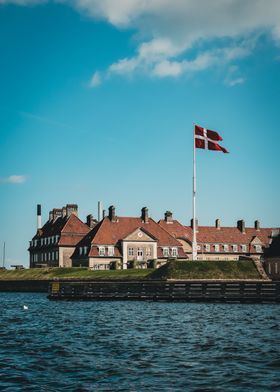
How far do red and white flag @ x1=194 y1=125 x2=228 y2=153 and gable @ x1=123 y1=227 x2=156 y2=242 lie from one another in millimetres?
37705

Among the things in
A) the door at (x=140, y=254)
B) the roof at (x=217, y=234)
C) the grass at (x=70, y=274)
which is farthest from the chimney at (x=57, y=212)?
the door at (x=140, y=254)

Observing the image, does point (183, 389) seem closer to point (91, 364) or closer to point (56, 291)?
point (91, 364)

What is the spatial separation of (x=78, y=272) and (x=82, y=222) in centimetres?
2616

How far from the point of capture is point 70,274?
86.8 meters

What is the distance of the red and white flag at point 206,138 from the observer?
212ft

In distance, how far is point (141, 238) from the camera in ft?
331

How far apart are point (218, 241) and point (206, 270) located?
4861 centimetres

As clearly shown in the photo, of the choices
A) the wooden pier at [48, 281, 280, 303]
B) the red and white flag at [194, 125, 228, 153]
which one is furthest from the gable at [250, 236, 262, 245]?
the wooden pier at [48, 281, 280, 303]

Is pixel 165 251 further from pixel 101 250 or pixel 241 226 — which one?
pixel 241 226

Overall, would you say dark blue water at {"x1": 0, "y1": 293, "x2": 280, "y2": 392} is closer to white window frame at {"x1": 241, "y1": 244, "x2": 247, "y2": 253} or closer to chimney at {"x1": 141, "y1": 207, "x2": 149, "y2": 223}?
chimney at {"x1": 141, "y1": 207, "x2": 149, "y2": 223}

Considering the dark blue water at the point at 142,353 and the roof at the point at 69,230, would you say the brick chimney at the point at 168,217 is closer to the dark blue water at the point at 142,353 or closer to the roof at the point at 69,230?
the roof at the point at 69,230

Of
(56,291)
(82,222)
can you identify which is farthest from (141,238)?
(56,291)

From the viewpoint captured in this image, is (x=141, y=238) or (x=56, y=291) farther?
(x=141, y=238)

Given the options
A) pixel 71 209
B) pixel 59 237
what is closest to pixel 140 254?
pixel 59 237
